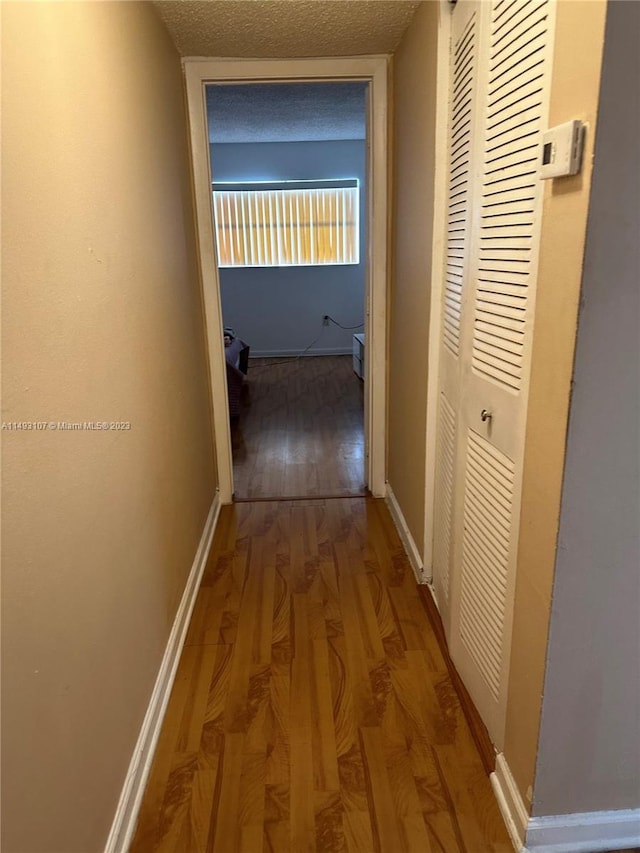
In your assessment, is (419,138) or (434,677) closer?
(434,677)

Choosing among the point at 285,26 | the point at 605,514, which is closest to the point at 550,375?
the point at 605,514

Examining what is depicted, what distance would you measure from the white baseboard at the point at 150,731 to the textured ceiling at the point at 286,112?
313 cm

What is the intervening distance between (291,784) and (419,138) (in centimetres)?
217

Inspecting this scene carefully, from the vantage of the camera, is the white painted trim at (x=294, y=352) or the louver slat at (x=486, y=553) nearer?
the louver slat at (x=486, y=553)

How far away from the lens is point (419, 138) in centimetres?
212

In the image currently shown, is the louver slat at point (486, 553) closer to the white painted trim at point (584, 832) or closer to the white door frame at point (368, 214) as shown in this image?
the white painted trim at point (584, 832)

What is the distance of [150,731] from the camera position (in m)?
1.57

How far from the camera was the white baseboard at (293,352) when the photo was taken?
7.11 m

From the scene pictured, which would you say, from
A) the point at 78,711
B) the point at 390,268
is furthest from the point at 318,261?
the point at 78,711

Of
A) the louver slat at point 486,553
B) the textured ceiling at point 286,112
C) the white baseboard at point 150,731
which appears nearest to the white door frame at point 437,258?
the louver slat at point 486,553

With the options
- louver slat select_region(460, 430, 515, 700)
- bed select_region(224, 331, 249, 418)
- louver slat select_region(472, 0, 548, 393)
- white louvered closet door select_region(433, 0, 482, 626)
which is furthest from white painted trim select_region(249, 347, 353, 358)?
louver slat select_region(472, 0, 548, 393)

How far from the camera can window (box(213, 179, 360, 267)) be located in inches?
259

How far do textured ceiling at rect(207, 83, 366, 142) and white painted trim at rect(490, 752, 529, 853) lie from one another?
369 centimetres

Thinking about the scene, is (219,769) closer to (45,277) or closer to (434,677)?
(434,677)
